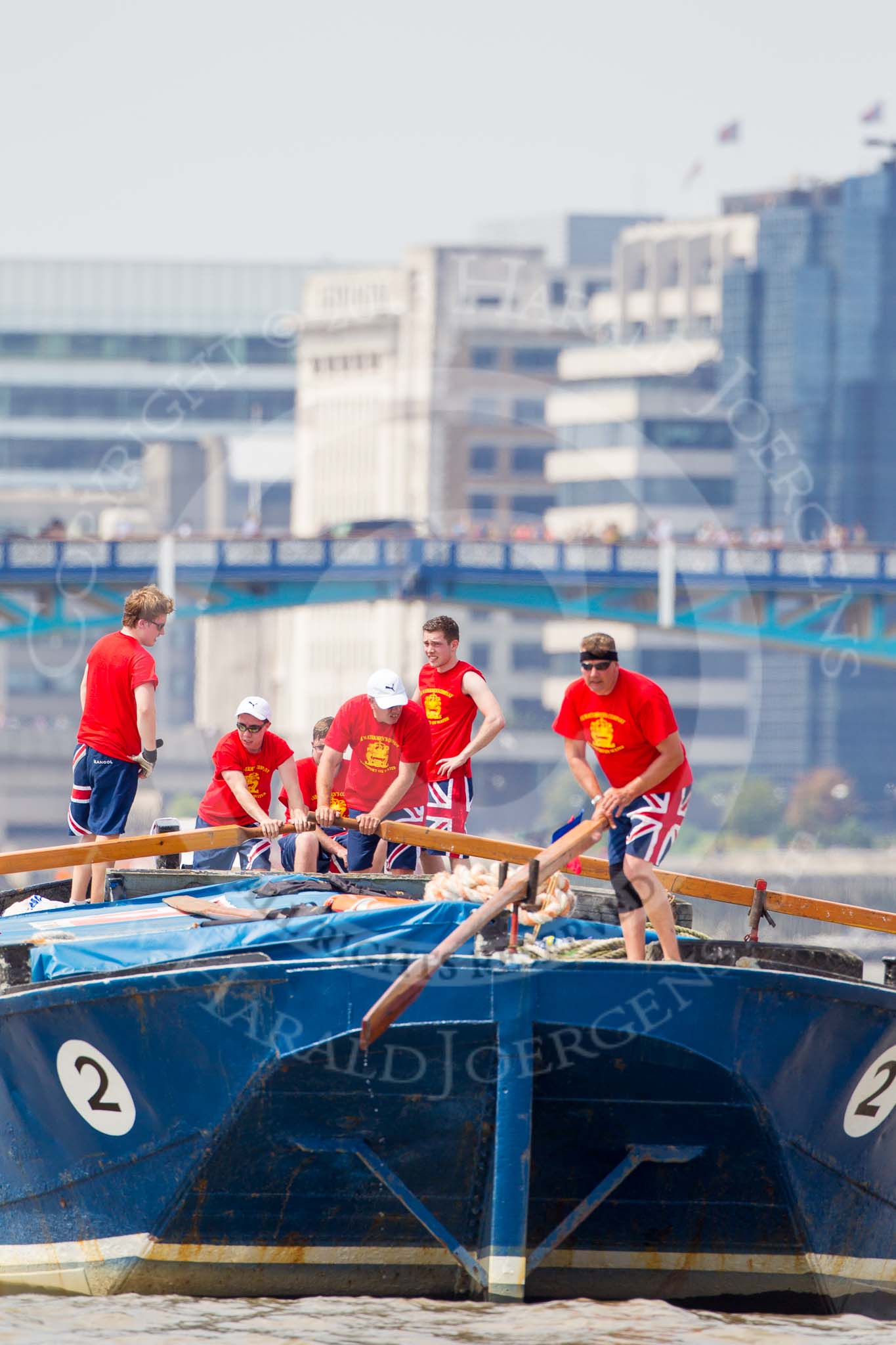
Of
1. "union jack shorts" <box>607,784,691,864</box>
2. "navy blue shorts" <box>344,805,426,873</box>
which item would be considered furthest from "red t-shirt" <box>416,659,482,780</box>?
"union jack shorts" <box>607,784,691,864</box>

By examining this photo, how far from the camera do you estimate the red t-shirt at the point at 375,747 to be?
52.1 ft

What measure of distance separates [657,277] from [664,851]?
11991 centimetres

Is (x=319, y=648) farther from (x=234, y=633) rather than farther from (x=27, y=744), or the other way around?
(x=27, y=744)

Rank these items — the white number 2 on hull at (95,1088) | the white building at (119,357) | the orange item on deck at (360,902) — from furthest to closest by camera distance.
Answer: the white building at (119,357) < the orange item on deck at (360,902) < the white number 2 on hull at (95,1088)

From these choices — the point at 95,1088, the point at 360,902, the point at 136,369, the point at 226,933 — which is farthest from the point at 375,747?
the point at 136,369

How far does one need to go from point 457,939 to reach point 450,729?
19.0ft

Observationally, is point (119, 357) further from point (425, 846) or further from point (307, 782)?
point (425, 846)

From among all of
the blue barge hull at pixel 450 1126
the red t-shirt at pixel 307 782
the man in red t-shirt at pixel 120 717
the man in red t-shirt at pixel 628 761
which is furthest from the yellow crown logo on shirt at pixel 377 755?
the blue barge hull at pixel 450 1126

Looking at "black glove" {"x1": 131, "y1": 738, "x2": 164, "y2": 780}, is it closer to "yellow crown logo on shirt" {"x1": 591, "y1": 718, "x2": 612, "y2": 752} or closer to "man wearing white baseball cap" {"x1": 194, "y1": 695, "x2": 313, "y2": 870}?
"man wearing white baseball cap" {"x1": 194, "y1": 695, "x2": 313, "y2": 870}

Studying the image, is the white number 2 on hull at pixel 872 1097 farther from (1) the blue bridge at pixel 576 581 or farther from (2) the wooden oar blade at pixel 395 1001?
(1) the blue bridge at pixel 576 581

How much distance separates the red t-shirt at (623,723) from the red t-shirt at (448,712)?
454 centimetres

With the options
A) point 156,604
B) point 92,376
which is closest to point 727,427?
point 92,376

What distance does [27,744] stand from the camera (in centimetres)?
11588

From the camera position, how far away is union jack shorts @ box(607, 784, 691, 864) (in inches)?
498
